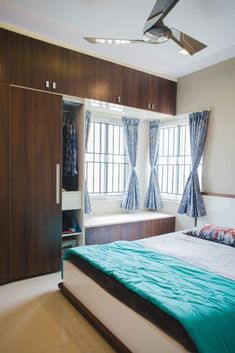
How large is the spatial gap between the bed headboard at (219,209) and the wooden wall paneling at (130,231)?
1005 mm

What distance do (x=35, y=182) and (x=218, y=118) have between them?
9.06 feet

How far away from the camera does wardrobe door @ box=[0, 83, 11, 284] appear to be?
270 centimetres

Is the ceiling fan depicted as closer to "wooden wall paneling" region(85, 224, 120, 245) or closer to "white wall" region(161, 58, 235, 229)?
"white wall" region(161, 58, 235, 229)

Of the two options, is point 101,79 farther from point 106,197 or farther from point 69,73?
point 106,197

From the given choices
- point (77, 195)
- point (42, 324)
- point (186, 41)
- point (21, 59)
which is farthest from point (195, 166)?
point (42, 324)

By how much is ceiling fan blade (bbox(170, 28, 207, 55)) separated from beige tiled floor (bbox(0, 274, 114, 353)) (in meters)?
2.51

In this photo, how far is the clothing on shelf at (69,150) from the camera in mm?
3350

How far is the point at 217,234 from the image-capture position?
298cm

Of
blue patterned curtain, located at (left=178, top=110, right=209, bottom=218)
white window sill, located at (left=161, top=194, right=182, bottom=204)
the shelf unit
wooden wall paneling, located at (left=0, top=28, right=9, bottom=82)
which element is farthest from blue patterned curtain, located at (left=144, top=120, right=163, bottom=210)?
wooden wall paneling, located at (left=0, top=28, right=9, bottom=82)

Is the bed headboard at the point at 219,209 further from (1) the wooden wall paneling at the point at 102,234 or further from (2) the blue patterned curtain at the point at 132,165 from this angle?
(1) the wooden wall paneling at the point at 102,234

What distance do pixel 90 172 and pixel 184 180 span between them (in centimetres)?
170

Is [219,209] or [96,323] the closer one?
[96,323]

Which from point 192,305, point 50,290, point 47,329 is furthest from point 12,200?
point 192,305

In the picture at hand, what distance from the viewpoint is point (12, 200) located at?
279cm
